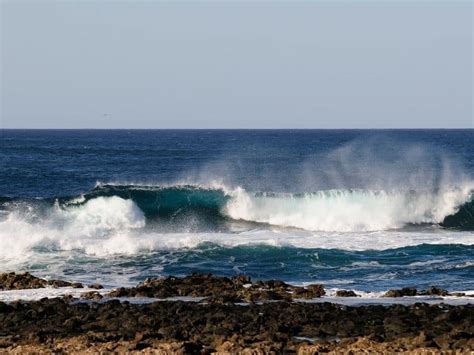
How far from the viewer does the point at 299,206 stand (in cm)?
3797

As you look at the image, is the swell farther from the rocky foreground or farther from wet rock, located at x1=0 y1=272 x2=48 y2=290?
→ the rocky foreground

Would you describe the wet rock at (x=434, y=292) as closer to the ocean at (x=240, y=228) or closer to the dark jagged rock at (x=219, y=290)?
the ocean at (x=240, y=228)

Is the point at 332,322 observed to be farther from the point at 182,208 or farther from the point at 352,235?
the point at 182,208

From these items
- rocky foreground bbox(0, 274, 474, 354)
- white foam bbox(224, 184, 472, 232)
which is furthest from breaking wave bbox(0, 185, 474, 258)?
rocky foreground bbox(0, 274, 474, 354)

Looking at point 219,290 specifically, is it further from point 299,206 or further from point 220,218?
point 299,206

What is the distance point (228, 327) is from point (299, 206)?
2286 centimetres

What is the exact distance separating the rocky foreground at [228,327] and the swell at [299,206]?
59.9 ft

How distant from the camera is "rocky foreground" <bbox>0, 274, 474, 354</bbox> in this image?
14359 mm

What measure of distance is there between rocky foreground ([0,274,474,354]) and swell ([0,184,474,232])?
18.3 metres

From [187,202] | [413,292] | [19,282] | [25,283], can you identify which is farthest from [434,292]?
[187,202]

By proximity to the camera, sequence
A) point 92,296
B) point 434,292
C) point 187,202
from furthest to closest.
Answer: point 187,202 → point 434,292 → point 92,296

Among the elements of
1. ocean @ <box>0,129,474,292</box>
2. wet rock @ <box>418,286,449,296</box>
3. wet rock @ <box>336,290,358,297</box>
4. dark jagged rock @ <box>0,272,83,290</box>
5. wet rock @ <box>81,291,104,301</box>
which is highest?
wet rock @ <box>418,286,449,296</box>

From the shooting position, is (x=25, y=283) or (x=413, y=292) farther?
(x=25, y=283)

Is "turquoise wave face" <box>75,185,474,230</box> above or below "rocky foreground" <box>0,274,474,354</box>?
below
